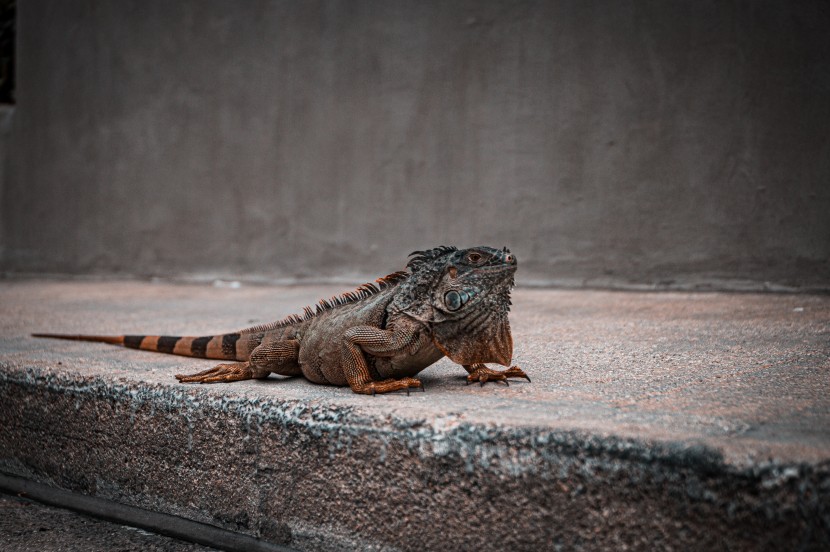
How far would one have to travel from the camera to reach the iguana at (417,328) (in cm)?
237

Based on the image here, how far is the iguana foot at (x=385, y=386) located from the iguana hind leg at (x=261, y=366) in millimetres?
419

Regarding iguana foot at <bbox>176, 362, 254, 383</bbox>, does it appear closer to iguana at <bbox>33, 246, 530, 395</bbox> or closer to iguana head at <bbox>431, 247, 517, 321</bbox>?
iguana at <bbox>33, 246, 530, 395</bbox>

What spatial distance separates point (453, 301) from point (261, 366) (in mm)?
826

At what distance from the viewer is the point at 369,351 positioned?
242cm

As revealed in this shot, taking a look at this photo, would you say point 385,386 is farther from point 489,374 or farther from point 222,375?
point 222,375

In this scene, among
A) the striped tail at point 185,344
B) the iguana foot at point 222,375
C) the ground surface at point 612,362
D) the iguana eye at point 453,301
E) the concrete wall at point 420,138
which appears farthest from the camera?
the concrete wall at point 420,138

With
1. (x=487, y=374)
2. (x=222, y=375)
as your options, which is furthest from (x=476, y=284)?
(x=222, y=375)

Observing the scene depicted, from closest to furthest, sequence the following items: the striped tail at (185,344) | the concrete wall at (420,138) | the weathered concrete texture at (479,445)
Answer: the weathered concrete texture at (479,445) < the striped tail at (185,344) < the concrete wall at (420,138)

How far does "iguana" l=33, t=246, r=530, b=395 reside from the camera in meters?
2.37

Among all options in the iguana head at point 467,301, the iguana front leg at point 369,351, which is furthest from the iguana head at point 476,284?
the iguana front leg at point 369,351

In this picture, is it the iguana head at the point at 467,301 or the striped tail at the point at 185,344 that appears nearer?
the iguana head at the point at 467,301

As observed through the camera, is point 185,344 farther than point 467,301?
Yes

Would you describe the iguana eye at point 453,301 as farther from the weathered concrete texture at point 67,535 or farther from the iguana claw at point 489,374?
the weathered concrete texture at point 67,535

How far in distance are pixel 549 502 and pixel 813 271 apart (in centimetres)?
410
